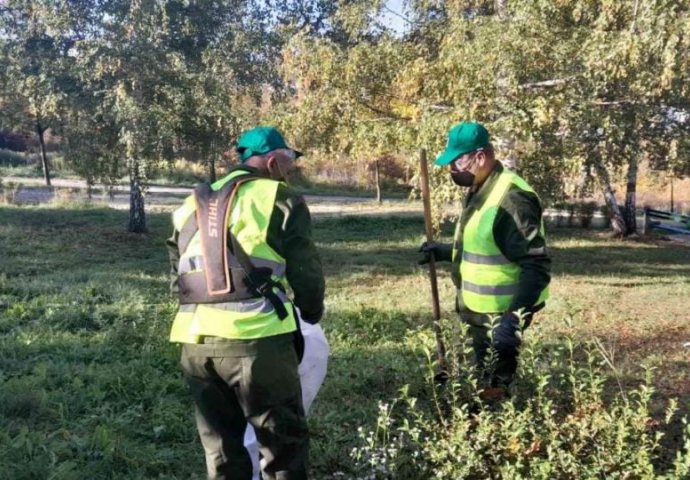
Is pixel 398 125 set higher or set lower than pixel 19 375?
higher

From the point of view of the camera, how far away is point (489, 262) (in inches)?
136

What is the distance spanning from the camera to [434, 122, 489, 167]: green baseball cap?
11.4ft

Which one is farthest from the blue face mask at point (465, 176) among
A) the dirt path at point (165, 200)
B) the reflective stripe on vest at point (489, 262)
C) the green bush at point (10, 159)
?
the green bush at point (10, 159)

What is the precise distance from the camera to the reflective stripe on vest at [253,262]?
8.42 ft

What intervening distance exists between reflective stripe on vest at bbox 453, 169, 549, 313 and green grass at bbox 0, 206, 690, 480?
0.29 meters

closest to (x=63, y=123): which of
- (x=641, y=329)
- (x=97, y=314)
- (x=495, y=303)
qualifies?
(x=97, y=314)

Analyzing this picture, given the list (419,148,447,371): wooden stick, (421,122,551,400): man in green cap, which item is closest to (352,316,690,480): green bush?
(421,122,551,400): man in green cap

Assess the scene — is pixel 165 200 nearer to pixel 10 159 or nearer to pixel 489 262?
pixel 10 159

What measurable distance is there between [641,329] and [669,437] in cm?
384

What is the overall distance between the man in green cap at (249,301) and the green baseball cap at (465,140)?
110cm

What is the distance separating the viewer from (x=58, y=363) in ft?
17.6

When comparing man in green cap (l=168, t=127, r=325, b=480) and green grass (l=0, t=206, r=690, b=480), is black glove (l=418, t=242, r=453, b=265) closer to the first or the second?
green grass (l=0, t=206, r=690, b=480)

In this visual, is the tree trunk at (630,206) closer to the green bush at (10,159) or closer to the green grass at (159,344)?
the green grass at (159,344)

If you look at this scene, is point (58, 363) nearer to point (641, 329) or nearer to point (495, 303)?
point (495, 303)
